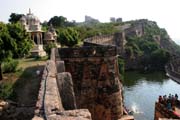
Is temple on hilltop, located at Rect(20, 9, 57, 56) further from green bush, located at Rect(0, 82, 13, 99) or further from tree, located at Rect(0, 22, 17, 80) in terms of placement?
green bush, located at Rect(0, 82, 13, 99)

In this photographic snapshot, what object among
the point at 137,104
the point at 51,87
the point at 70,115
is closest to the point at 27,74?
the point at 51,87

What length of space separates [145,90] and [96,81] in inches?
1492

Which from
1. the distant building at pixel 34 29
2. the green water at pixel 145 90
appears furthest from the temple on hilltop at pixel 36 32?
the green water at pixel 145 90

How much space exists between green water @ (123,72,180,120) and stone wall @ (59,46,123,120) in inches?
829

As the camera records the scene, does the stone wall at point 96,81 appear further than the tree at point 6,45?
No

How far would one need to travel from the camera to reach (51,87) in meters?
7.93

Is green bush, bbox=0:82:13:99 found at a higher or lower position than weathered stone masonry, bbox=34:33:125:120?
lower

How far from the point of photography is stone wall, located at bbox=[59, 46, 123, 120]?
14.1 m

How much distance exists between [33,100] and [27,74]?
6.47 metres

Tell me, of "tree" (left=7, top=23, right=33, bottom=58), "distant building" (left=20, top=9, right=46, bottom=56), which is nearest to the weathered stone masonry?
"tree" (left=7, top=23, right=33, bottom=58)

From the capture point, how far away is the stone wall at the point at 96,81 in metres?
14.1

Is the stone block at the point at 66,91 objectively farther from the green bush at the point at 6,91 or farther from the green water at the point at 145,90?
the green water at the point at 145,90

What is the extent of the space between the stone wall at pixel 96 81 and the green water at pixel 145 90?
69.1 feet

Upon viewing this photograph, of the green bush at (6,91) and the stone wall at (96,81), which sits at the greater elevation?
the stone wall at (96,81)
